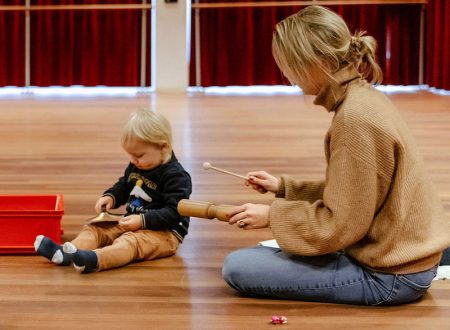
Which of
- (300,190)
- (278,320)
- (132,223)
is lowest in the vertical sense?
(278,320)

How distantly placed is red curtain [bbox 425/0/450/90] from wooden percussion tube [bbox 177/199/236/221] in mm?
6098

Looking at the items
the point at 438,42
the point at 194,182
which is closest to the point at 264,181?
the point at 194,182

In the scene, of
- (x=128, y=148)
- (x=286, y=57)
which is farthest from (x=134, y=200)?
(x=286, y=57)

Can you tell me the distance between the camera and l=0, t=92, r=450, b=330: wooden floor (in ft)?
6.04

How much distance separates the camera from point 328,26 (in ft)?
6.01

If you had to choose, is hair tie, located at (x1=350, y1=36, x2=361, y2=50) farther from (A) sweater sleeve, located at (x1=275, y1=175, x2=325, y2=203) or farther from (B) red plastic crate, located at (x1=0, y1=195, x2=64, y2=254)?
(B) red plastic crate, located at (x1=0, y1=195, x2=64, y2=254)

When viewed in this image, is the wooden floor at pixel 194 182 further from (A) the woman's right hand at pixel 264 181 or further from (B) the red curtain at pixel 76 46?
(B) the red curtain at pixel 76 46

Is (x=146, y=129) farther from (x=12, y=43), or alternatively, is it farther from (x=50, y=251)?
(x=12, y=43)

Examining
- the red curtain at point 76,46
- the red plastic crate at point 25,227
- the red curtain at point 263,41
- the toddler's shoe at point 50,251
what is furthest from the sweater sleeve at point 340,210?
the red curtain at point 76,46

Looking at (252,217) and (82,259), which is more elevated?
(252,217)

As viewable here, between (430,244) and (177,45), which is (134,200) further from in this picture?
(177,45)

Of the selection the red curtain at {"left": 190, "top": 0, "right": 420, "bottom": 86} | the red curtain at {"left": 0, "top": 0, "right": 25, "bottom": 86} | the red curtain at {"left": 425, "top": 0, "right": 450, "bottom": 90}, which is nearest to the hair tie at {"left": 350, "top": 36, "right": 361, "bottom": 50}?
the red curtain at {"left": 425, "top": 0, "right": 450, "bottom": 90}

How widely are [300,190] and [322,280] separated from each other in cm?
29

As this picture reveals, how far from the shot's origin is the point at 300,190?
210 cm
